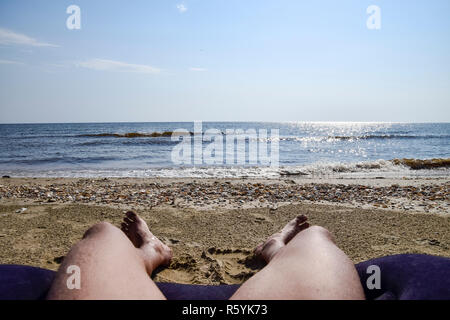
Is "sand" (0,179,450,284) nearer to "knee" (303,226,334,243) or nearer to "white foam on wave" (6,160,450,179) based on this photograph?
"knee" (303,226,334,243)

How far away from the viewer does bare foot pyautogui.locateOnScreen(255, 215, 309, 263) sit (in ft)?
8.73

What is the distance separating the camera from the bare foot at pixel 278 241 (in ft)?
8.73

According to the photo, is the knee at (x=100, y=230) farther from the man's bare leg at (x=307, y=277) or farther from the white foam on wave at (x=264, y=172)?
the white foam on wave at (x=264, y=172)

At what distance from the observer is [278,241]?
2.76m

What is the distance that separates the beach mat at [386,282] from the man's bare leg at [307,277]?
0.44 feet

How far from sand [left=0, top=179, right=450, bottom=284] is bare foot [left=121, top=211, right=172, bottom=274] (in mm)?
162

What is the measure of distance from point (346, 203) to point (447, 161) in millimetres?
10646

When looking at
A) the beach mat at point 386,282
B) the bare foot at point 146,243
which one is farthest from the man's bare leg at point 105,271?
the bare foot at point 146,243

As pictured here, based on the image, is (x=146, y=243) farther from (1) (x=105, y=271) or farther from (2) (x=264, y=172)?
(2) (x=264, y=172)

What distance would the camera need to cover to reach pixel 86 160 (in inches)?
595

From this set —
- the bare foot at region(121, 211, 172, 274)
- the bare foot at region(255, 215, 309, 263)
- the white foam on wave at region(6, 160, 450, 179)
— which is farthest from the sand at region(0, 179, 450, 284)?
the white foam on wave at region(6, 160, 450, 179)

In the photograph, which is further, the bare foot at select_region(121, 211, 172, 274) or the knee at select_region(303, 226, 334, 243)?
the bare foot at select_region(121, 211, 172, 274)

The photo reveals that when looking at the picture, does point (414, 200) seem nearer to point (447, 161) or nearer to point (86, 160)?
point (447, 161)
